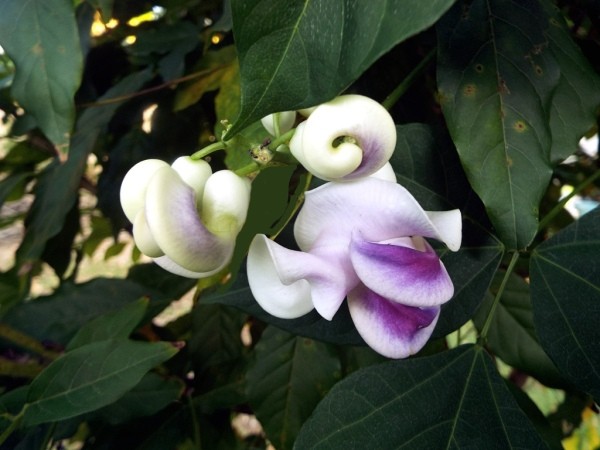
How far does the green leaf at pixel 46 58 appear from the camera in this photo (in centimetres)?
54

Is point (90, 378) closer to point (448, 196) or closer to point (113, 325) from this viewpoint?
point (113, 325)

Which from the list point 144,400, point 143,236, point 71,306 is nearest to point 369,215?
point 143,236

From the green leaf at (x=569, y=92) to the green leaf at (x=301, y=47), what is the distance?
0.60 feet

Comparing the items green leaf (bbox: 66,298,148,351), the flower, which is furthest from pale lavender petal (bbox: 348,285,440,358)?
green leaf (bbox: 66,298,148,351)

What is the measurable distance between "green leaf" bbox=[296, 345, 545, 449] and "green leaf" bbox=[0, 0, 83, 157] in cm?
34

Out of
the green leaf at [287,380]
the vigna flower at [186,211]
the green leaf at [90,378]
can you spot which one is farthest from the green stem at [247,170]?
the green leaf at [287,380]

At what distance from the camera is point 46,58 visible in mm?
551

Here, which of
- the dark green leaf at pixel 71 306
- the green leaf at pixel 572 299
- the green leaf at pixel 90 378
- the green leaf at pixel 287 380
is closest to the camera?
the green leaf at pixel 572 299

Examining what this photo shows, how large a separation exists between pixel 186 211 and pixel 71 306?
0.54m

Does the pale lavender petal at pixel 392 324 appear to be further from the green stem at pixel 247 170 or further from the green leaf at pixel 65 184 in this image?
the green leaf at pixel 65 184

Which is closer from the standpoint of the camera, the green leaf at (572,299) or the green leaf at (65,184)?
the green leaf at (572,299)

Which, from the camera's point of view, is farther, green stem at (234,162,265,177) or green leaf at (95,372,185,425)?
green leaf at (95,372,185,425)

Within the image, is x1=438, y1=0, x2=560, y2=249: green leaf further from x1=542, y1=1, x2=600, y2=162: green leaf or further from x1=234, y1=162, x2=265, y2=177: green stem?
x1=234, y1=162, x2=265, y2=177: green stem

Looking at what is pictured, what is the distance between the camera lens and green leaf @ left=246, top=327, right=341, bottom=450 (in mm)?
623
